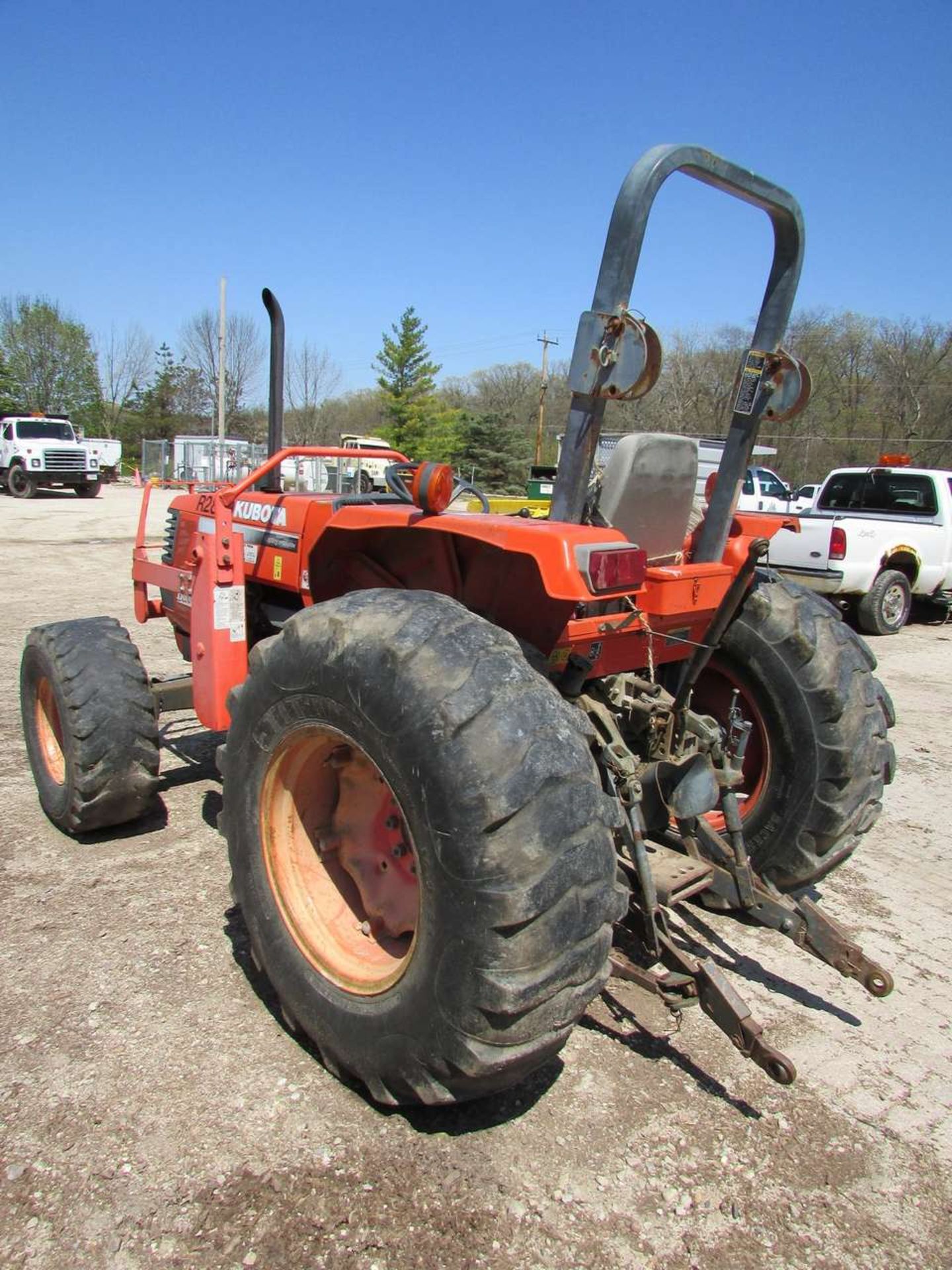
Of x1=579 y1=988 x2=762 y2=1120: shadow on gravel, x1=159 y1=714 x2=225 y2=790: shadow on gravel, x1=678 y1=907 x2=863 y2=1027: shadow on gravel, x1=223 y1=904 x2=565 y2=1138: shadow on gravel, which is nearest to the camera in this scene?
x1=223 y1=904 x2=565 y2=1138: shadow on gravel

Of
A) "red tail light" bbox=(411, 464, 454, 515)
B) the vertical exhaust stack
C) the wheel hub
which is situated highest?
the vertical exhaust stack

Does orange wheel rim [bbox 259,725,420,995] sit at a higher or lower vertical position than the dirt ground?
higher

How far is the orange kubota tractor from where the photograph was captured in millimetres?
1972

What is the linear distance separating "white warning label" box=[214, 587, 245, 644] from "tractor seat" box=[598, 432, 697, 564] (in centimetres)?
165

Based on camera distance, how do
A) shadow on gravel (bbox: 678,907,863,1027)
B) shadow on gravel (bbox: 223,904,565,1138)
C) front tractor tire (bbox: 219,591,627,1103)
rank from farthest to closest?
1. shadow on gravel (bbox: 678,907,863,1027)
2. shadow on gravel (bbox: 223,904,565,1138)
3. front tractor tire (bbox: 219,591,627,1103)

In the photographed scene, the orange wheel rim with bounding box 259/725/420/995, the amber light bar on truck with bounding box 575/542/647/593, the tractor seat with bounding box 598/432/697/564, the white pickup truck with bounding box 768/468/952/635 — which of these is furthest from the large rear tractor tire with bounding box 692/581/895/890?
the white pickup truck with bounding box 768/468/952/635

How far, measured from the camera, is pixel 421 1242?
6.36ft

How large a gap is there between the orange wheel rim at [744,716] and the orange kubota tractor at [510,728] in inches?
0.6

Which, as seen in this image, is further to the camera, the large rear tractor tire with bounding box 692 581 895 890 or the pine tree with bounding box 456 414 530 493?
the pine tree with bounding box 456 414 530 493

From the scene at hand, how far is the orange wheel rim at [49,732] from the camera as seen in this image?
159 inches

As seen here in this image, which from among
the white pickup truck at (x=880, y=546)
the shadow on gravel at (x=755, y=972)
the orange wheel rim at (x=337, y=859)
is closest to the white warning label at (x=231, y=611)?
the orange wheel rim at (x=337, y=859)

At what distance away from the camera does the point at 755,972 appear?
316 cm

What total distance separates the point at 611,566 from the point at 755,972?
1.75 meters

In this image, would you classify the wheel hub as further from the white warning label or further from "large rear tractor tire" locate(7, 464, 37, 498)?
"large rear tractor tire" locate(7, 464, 37, 498)
